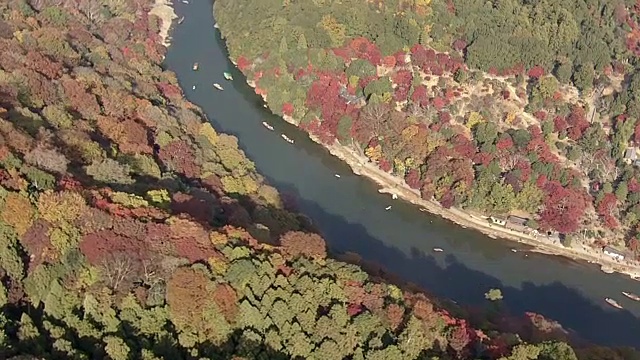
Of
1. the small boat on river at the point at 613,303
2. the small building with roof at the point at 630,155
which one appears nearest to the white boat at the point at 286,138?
the small building with roof at the point at 630,155

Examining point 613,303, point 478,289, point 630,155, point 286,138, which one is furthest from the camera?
point 286,138

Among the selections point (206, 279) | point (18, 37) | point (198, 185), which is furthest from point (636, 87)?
point (18, 37)

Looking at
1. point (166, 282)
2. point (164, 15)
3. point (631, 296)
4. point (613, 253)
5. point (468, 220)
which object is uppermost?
point (613, 253)

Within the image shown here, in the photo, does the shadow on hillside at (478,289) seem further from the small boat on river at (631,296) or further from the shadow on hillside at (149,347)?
the shadow on hillside at (149,347)

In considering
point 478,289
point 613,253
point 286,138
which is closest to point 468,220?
point 478,289

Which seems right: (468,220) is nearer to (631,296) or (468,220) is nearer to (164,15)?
(631,296)

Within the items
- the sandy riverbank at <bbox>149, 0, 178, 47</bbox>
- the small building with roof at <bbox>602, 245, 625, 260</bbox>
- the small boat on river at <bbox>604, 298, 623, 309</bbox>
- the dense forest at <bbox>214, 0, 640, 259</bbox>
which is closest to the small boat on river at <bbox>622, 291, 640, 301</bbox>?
the small boat on river at <bbox>604, 298, 623, 309</bbox>

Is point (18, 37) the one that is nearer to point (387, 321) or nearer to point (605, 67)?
point (387, 321)
